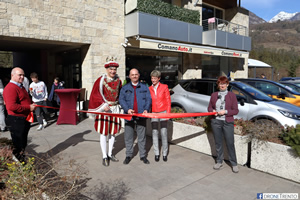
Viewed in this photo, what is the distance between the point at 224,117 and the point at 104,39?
7.37 m

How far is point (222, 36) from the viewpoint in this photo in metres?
15.6

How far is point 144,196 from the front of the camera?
3.28m

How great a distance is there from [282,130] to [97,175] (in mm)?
3347

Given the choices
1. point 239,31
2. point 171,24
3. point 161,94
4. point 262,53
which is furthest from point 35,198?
point 262,53

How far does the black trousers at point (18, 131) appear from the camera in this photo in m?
3.54

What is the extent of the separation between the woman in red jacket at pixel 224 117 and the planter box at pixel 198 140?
1.22ft

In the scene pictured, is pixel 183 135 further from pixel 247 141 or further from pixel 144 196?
pixel 144 196

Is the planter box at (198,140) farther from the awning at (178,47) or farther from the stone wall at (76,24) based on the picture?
the awning at (178,47)

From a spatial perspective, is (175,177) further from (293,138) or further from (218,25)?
(218,25)

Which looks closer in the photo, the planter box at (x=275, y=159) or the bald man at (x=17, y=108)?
the bald man at (x=17, y=108)

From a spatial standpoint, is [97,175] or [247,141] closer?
[97,175]

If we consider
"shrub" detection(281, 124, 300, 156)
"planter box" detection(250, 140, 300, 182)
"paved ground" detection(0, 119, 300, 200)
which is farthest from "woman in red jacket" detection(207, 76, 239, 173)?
"shrub" detection(281, 124, 300, 156)

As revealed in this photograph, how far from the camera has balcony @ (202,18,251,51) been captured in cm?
1505

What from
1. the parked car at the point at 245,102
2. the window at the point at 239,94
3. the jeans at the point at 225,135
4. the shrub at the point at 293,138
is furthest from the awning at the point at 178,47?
the shrub at the point at 293,138
